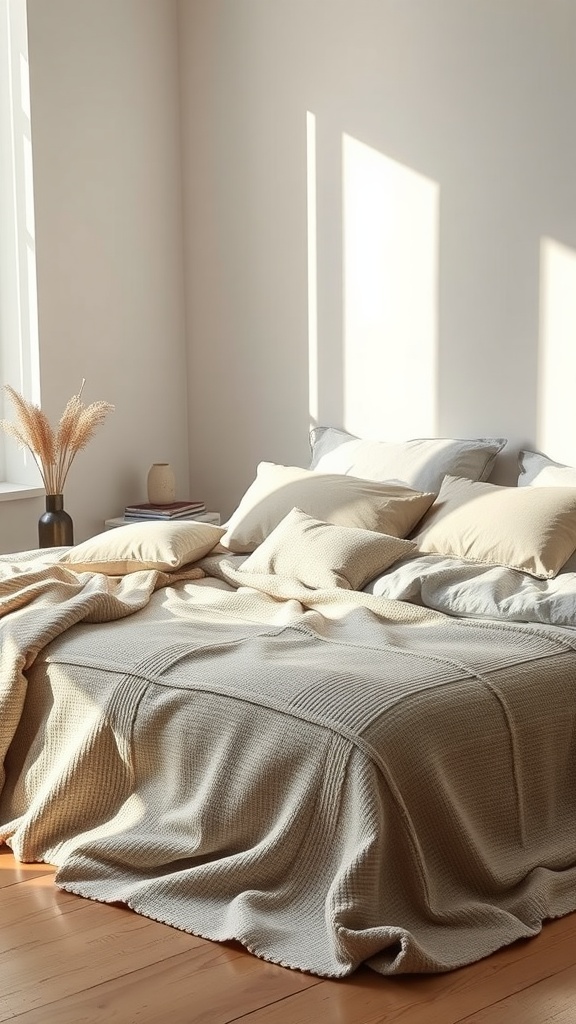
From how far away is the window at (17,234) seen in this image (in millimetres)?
5098

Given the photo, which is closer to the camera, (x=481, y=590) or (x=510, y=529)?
(x=481, y=590)

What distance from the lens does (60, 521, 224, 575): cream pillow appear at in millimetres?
3963

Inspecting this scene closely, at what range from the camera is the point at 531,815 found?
9.33 feet

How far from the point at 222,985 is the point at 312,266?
3384 millimetres

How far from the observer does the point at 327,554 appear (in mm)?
3738

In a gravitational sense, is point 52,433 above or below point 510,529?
above

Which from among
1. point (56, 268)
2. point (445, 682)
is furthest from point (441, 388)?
point (445, 682)

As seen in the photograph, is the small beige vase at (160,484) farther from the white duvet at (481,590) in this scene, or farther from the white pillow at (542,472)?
the white duvet at (481,590)

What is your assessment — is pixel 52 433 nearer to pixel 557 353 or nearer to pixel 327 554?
pixel 327 554

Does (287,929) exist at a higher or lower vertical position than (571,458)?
lower

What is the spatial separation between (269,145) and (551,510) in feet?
7.71

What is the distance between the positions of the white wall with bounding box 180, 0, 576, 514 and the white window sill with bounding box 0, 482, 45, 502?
85 cm

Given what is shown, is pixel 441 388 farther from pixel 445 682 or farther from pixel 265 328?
pixel 445 682

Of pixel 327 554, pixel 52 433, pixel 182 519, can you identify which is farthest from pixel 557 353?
pixel 52 433
